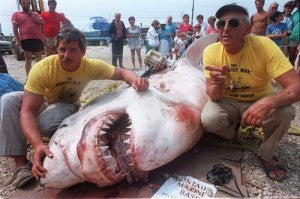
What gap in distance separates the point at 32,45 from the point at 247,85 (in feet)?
18.5

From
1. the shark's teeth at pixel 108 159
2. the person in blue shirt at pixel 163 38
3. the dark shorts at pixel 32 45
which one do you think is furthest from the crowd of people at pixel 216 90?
the person in blue shirt at pixel 163 38

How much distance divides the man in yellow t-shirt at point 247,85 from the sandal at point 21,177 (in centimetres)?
167

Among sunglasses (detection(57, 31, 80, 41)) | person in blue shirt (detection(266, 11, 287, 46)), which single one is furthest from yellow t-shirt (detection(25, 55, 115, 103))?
person in blue shirt (detection(266, 11, 287, 46))

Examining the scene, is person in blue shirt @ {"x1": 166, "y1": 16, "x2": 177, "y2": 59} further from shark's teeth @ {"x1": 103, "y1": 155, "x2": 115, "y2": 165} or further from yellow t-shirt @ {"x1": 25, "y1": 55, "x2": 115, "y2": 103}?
shark's teeth @ {"x1": 103, "y1": 155, "x2": 115, "y2": 165}

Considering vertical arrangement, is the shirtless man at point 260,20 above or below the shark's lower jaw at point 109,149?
above

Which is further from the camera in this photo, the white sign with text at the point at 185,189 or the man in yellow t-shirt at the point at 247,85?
the man in yellow t-shirt at the point at 247,85

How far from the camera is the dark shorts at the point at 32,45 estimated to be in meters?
7.35

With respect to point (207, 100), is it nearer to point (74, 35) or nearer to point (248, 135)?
point (248, 135)

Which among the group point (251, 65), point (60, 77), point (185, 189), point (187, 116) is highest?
point (251, 65)

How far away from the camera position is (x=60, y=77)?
127 inches

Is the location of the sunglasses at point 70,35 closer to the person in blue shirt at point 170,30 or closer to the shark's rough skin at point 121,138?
the shark's rough skin at point 121,138

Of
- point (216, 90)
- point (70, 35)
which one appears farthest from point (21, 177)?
point (216, 90)

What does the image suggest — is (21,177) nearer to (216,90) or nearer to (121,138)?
(121,138)

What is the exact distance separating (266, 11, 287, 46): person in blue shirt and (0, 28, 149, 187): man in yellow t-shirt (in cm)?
525
